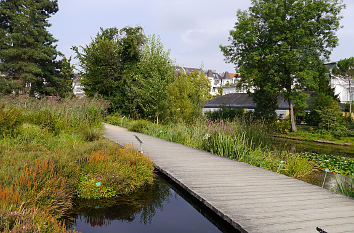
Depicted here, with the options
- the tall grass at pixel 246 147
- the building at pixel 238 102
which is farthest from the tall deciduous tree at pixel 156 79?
the building at pixel 238 102

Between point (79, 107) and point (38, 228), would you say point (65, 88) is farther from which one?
point (38, 228)

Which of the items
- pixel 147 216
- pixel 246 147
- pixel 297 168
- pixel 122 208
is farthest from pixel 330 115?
pixel 122 208

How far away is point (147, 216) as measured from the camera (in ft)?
14.8

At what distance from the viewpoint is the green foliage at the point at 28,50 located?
2778 centimetres

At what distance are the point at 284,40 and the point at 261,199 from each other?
2219 centimetres

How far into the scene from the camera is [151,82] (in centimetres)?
1820

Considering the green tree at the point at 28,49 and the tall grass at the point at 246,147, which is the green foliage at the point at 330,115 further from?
the green tree at the point at 28,49

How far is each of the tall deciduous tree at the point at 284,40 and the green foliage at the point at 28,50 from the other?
69.6 feet

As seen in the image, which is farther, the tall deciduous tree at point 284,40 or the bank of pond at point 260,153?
the tall deciduous tree at point 284,40

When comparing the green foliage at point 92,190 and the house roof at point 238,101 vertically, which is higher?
the house roof at point 238,101

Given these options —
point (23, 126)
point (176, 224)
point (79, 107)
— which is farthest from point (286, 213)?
point (79, 107)

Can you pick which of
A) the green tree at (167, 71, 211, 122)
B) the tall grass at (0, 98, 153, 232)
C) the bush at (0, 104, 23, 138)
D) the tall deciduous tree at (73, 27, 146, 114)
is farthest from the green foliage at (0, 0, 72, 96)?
the tall grass at (0, 98, 153, 232)

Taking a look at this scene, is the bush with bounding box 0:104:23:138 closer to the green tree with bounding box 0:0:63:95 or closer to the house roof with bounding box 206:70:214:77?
the green tree with bounding box 0:0:63:95

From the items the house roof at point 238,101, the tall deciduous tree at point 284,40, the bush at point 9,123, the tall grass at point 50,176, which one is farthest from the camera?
the house roof at point 238,101
